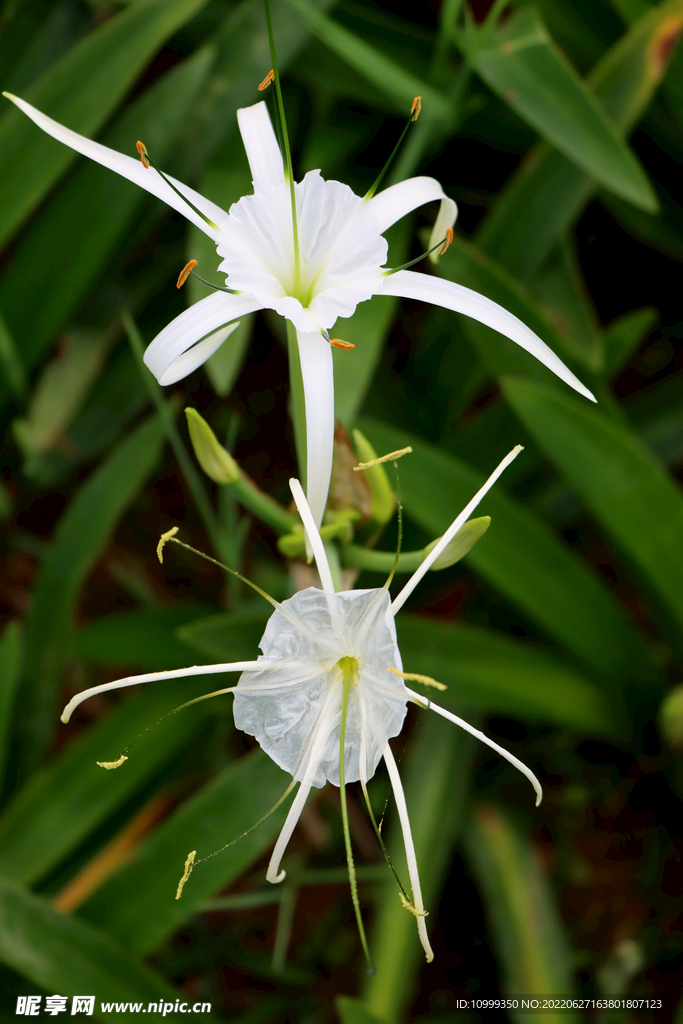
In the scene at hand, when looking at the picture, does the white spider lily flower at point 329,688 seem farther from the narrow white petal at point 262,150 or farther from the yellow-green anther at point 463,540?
the narrow white petal at point 262,150

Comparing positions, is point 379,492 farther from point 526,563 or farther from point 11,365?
point 11,365

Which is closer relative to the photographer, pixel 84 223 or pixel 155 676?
pixel 155 676

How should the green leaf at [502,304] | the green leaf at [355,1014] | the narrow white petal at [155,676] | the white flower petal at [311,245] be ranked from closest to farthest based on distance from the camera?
the narrow white petal at [155,676]
the white flower petal at [311,245]
the green leaf at [355,1014]
the green leaf at [502,304]

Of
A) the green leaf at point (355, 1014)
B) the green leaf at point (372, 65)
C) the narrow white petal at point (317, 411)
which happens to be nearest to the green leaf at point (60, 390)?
the green leaf at point (372, 65)

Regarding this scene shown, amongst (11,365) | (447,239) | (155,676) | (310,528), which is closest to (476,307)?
(447,239)

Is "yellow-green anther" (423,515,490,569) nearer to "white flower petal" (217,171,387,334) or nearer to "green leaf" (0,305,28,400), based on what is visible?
Answer: "white flower petal" (217,171,387,334)

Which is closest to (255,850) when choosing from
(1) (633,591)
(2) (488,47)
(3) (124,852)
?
(3) (124,852)
